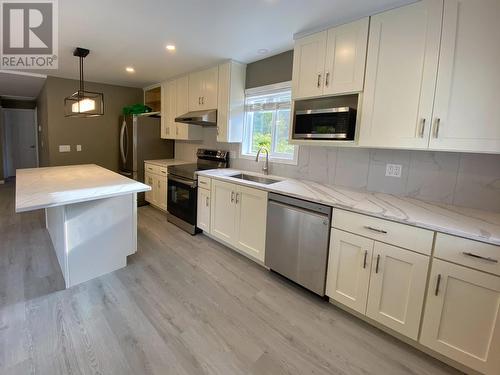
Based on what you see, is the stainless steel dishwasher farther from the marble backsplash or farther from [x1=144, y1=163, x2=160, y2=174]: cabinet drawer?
A: [x1=144, y1=163, x2=160, y2=174]: cabinet drawer

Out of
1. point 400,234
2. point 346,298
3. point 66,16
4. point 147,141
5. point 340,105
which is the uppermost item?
→ point 66,16

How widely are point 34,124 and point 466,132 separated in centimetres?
990

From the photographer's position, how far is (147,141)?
4695 mm

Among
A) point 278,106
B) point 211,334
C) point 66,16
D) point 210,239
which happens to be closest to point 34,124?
point 66,16

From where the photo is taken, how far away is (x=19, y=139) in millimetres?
7387

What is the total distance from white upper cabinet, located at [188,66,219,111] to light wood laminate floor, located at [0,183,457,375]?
2.26 meters

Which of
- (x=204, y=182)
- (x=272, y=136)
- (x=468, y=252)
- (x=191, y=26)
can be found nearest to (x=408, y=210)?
(x=468, y=252)

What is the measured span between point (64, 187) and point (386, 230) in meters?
2.60

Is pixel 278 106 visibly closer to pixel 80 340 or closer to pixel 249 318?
pixel 249 318

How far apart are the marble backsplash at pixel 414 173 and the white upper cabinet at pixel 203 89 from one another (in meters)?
1.54

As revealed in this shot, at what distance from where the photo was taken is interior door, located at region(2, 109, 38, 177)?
7223 millimetres

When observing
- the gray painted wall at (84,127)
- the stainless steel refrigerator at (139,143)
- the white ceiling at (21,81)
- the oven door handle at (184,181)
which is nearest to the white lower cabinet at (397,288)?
the oven door handle at (184,181)

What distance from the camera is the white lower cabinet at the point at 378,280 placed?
164cm

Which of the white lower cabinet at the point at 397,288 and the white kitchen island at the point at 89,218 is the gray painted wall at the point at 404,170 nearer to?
the white lower cabinet at the point at 397,288
